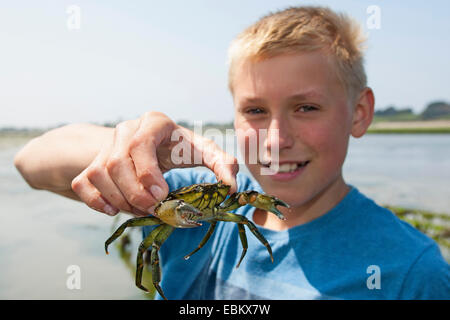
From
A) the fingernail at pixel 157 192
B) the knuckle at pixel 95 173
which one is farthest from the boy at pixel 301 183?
the fingernail at pixel 157 192

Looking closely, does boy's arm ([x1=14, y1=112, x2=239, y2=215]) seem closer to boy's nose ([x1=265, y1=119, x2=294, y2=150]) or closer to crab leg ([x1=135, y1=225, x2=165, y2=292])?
crab leg ([x1=135, y1=225, x2=165, y2=292])

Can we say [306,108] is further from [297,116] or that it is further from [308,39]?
[308,39]

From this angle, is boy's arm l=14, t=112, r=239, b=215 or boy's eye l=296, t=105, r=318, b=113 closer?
boy's arm l=14, t=112, r=239, b=215

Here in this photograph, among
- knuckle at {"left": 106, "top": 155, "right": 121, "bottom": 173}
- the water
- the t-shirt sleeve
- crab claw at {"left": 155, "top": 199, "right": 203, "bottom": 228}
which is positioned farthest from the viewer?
the water

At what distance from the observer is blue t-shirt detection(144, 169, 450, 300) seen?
1.93 metres

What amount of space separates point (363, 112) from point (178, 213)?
5.68 feet

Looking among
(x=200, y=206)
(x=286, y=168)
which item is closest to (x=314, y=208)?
(x=286, y=168)

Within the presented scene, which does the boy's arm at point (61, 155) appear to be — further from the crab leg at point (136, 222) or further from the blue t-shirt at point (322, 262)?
the crab leg at point (136, 222)

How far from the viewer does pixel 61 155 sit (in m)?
2.11

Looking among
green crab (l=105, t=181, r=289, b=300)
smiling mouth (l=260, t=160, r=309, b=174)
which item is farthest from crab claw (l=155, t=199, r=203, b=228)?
smiling mouth (l=260, t=160, r=309, b=174)

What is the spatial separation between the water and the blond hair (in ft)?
17.1

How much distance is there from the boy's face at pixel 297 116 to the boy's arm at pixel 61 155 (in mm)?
830

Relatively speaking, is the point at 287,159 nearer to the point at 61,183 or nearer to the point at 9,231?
the point at 61,183

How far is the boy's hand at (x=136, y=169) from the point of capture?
4.09 feet
